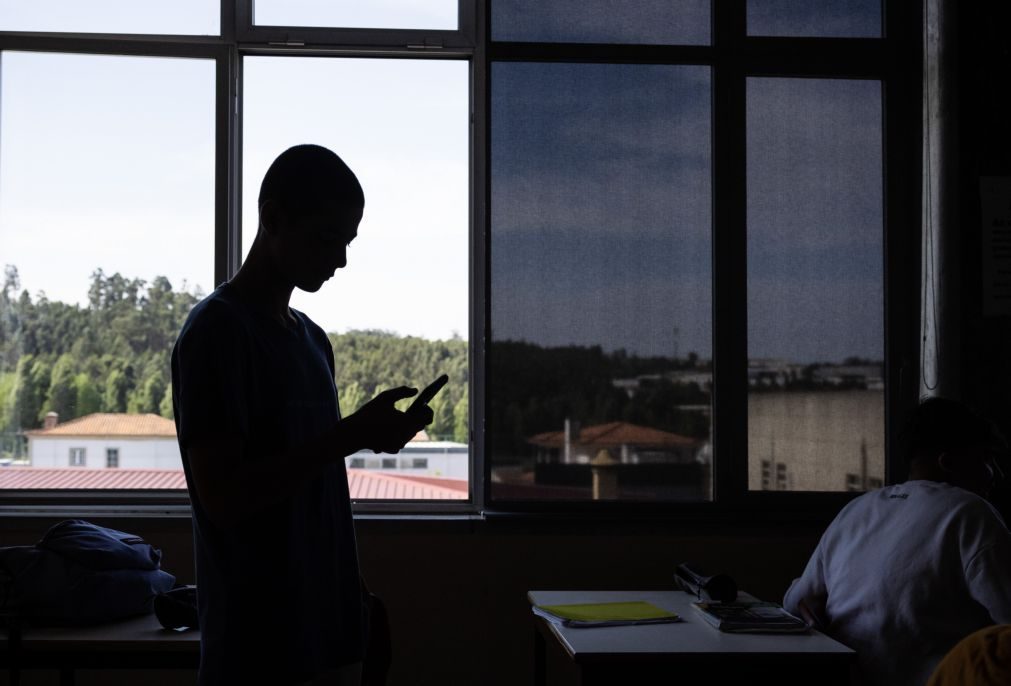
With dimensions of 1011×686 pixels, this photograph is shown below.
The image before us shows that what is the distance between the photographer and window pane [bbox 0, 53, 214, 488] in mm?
3336


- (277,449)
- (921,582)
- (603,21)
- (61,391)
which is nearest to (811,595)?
(921,582)

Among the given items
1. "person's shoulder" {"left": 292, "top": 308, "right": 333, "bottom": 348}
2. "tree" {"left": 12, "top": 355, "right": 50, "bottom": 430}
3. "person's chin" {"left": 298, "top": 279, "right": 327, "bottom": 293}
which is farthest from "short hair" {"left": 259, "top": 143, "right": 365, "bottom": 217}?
"tree" {"left": 12, "top": 355, "right": 50, "bottom": 430}

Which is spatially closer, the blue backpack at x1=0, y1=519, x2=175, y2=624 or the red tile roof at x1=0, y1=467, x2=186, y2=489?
the blue backpack at x1=0, y1=519, x2=175, y2=624

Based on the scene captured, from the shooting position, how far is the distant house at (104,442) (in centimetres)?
333

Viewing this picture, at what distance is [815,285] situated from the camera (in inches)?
132

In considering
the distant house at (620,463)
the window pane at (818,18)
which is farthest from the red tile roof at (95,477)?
the window pane at (818,18)

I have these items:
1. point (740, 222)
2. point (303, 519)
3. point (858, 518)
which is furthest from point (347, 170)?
point (740, 222)

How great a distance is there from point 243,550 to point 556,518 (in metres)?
2.05

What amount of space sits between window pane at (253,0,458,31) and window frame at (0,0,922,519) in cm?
4

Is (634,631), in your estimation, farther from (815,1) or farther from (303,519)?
(815,1)

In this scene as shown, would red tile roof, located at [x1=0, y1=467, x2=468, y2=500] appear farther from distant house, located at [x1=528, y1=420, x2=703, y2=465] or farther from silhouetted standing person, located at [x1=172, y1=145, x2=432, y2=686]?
silhouetted standing person, located at [x1=172, y1=145, x2=432, y2=686]

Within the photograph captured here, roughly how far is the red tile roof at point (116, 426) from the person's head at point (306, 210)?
2148 millimetres

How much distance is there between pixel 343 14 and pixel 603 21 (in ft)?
3.15

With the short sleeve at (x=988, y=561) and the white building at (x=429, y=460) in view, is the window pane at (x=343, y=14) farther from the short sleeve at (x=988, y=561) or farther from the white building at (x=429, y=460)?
the short sleeve at (x=988, y=561)
